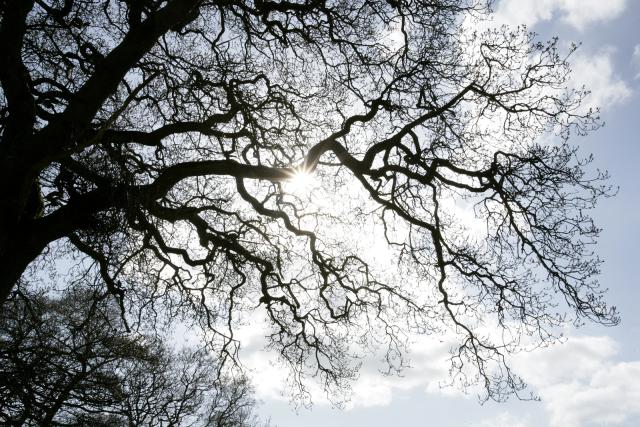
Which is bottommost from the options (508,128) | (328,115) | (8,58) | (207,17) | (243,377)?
(243,377)

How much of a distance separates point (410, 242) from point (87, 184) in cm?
464

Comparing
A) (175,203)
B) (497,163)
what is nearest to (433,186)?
(497,163)

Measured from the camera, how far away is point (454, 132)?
26.2 ft

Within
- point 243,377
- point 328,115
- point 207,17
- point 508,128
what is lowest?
point 243,377

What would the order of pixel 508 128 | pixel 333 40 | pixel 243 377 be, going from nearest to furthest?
pixel 508 128
pixel 333 40
pixel 243 377

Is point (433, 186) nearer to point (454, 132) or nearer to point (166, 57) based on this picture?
point (454, 132)

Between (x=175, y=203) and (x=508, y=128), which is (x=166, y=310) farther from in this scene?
(x=508, y=128)

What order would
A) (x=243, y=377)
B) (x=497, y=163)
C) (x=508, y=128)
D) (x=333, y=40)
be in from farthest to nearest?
(x=243, y=377) → (x=333, y=40) → (x=508, y=128) → (x=497, y=163)

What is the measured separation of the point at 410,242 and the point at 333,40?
3303 millimetres

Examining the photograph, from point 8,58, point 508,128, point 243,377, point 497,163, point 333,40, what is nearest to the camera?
point 8,58

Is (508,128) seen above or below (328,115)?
below

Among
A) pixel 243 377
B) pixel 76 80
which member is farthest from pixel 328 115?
pixel 243 377

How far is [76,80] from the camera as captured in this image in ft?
25.9

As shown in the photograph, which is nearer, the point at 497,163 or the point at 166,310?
the point at 497,163
